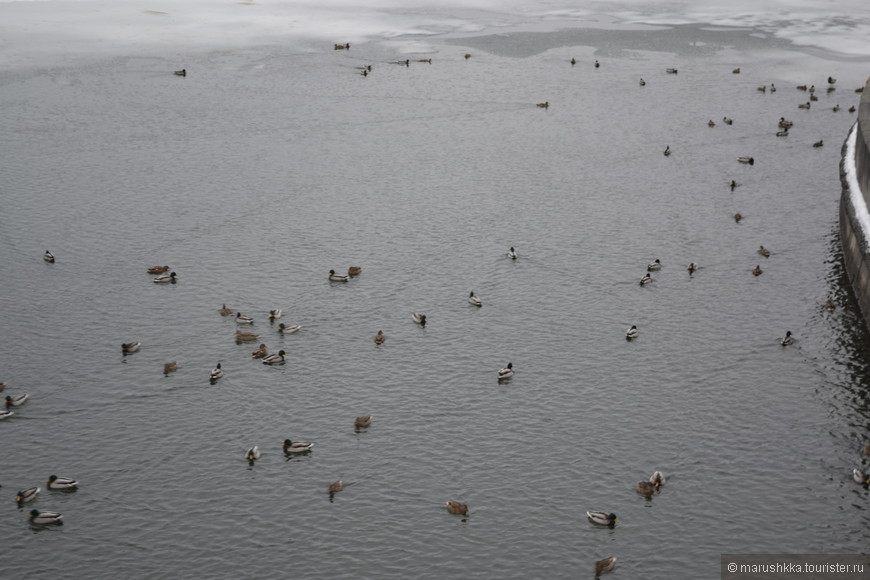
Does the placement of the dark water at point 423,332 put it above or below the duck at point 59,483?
above

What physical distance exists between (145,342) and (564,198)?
28.4m

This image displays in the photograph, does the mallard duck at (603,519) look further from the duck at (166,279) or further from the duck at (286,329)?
the duck at (166,279)

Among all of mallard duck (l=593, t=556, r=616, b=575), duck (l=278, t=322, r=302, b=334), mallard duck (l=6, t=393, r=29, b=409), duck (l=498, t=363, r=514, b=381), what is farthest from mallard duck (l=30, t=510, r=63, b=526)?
duck (l=498, t=363, r=514, b=381)

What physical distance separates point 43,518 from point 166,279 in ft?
62.1

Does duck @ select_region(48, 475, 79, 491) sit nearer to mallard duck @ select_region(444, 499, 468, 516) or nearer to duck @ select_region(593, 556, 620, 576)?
mallard duck @ select_region(444, 499, 468, 516)

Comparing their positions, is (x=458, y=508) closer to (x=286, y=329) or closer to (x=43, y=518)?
(x=43, y=518)

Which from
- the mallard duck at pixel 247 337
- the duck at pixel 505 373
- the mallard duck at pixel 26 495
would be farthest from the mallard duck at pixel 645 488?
the mallard duck at pixel 26 495

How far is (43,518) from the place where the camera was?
3141 cm

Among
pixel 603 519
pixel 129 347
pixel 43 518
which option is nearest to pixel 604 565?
pixel 603 519

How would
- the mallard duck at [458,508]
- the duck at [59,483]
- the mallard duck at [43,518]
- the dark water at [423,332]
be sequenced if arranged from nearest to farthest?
1. the mallard duck at [43,518]
2. the dark water at [423,332]
3. the mallard duck at [458,508]
4. the duck at [59,483]

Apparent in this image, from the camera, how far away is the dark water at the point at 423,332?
3156 centimetres

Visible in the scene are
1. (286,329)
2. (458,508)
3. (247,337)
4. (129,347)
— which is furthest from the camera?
(286,329)

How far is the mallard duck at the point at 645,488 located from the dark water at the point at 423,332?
36cm

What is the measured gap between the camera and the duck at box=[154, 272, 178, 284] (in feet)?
159
